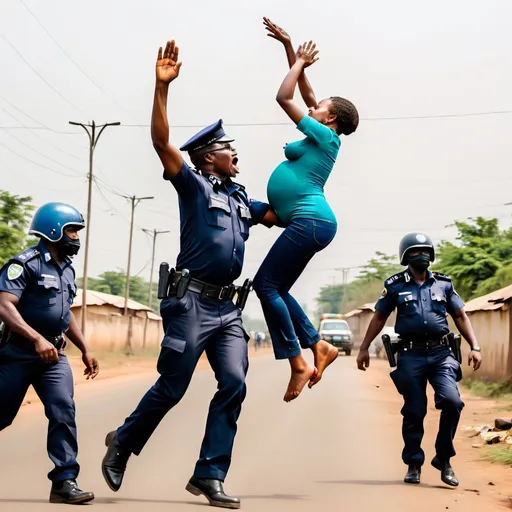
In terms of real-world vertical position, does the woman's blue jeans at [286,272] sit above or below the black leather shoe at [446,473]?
above

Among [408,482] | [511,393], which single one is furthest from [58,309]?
[511,393]

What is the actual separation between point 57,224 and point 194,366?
4.34ft

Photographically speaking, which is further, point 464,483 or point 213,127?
point 464,483

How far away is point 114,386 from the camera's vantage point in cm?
2336

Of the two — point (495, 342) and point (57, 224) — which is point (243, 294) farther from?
point (495, 342)

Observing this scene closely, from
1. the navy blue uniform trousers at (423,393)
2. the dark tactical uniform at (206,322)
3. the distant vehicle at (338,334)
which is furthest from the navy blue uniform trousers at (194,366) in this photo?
the distant vehicle at (338,334)

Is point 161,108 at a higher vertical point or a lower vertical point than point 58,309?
higher

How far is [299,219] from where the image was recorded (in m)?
6.84

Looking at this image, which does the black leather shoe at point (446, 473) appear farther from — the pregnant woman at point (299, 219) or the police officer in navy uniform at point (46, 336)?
the police officer in navy uniform at point (46, 336)

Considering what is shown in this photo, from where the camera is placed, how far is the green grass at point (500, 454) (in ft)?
35.6

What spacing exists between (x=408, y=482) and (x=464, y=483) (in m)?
0.61

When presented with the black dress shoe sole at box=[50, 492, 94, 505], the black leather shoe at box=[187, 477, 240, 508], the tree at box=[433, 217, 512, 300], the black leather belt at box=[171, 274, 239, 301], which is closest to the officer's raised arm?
the black leather belt at box=[171, 274, 239, 301]

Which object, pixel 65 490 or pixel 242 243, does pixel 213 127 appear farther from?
pixel 65 490

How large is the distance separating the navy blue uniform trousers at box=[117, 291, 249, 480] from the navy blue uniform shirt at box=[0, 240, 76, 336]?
76 cm
